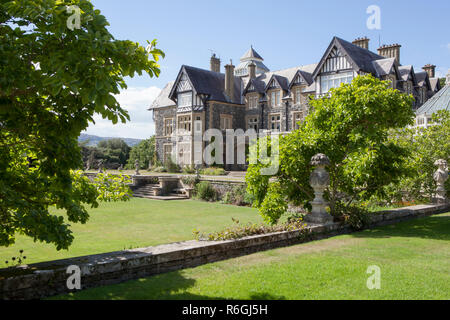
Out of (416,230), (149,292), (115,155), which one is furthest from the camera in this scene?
(115,155)

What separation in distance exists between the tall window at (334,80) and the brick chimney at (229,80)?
9.65 meters

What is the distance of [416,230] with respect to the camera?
30.5 ft

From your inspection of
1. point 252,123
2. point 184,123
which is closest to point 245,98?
point 252,123

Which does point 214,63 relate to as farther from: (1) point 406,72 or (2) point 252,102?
(1) point 406,72

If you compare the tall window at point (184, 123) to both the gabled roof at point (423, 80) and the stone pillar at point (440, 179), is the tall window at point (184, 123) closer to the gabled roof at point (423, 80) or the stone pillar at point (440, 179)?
the gabled roof at point (423, 80)

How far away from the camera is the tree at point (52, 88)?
3.17m

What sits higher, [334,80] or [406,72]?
[406,72]

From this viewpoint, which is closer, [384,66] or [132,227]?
[132,227]

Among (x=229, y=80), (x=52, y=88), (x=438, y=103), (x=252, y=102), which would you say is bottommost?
(x=52, y=88)

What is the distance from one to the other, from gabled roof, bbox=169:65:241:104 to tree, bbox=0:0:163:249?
1157 inches

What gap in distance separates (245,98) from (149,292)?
106 feet

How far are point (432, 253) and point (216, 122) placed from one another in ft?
91.7

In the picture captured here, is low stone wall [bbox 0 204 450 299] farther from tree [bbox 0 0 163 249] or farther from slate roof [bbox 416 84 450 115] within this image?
slate roof [bbox 416 84 450 115]
